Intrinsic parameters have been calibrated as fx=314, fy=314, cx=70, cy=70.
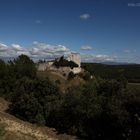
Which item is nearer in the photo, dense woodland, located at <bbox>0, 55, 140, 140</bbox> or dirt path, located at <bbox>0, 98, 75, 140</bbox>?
dirt path, located at <bbox>0, 98, 75, 140</bbox>

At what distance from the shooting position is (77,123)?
126ft

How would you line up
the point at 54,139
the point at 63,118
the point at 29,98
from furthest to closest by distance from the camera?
the point at 29,98, the point at 63,118, the point at 54,139

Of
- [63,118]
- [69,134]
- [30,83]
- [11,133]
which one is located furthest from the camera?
[30,83]

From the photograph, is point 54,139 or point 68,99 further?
point 68,99

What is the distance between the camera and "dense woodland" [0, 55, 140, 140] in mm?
34906

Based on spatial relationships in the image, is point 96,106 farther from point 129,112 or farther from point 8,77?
point 8,77

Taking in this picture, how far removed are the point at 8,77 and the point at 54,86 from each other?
19.4 metres

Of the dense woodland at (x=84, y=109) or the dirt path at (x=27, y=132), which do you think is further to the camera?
the dense woodland at (x=84, y=109)

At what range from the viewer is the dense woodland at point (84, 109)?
115ft

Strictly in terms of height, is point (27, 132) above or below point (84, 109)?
below

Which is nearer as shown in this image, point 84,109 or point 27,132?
point 27,132

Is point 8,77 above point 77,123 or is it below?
above

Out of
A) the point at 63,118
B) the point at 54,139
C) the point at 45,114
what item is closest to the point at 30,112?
the point at 45,114

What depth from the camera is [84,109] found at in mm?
38812
